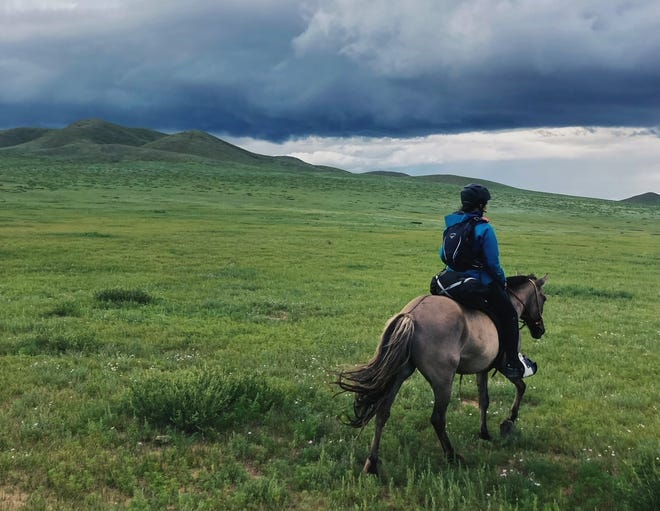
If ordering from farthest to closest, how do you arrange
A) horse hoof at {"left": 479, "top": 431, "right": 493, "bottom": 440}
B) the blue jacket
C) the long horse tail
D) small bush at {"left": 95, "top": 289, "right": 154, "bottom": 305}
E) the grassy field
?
small bush at {"left": 95, "top": 289, "right": 154, "bottom": 305}
horse hoof at {"left": 479, "top": 431, "right": 493, "bottom": 440}
the blue jacket
the long horse tail
the grassy field

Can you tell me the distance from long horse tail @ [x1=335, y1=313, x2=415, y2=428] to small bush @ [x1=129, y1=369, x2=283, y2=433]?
1904mm

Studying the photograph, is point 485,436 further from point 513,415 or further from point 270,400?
point 270,400

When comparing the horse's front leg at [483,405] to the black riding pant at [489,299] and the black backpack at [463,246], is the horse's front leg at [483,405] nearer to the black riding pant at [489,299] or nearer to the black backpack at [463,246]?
the black riding pant at [489,299]

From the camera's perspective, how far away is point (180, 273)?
2166cm

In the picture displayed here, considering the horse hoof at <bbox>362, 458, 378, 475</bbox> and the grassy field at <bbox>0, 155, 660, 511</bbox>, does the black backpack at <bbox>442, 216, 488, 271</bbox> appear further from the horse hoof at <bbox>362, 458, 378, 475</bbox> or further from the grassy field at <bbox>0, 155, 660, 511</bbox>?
the horse hoof at <bbox>362, 458, 378, 475</bbox>

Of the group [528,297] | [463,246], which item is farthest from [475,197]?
[528,297]

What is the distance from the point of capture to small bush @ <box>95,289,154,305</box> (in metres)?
15.7

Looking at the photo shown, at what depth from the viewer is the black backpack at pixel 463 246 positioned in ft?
23.4

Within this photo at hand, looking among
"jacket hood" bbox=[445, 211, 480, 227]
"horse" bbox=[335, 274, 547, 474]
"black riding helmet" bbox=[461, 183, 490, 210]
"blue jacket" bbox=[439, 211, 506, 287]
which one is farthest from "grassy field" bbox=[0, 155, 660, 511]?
"black riding helmet" bbox=[461, 183, 490, 210]

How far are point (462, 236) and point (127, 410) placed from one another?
5.23 m

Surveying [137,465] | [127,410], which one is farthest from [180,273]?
[137,465]

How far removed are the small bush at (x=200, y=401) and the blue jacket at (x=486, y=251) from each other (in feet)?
11.5

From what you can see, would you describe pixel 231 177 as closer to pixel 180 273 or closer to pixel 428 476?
pixel 180 273

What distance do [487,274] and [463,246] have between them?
55 cm
